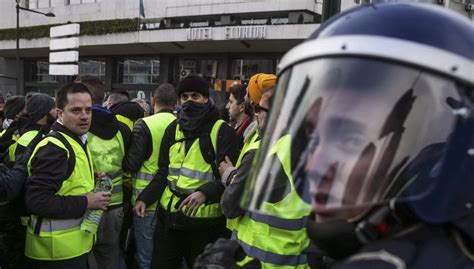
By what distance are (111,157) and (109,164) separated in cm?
6

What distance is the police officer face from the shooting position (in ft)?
9.30

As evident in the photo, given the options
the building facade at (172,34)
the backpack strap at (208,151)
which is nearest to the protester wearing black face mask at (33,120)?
the backpack strap at (208,151)

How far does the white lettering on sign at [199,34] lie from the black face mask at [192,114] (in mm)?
15562

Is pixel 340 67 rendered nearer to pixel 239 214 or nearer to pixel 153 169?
pixel 239 214

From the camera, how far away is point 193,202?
10.1 feet

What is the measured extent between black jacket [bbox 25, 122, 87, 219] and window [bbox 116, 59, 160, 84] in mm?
20211

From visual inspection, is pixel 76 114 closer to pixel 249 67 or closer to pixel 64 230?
→ pixel 64 230

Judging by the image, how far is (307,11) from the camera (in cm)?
1700

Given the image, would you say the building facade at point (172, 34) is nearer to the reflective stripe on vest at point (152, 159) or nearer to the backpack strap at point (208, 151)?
the reflective stripe on vest at point (152, 159)

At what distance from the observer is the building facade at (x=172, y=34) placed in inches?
682

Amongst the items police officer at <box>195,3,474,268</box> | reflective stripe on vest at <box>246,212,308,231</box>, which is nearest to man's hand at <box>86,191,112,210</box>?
reflective stripe on vest at <box>246,212,308,231</box>

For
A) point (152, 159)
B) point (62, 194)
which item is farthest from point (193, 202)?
point (62, 194)

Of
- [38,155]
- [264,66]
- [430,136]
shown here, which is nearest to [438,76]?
[430,136]

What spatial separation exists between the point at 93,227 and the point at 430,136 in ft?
7.47
